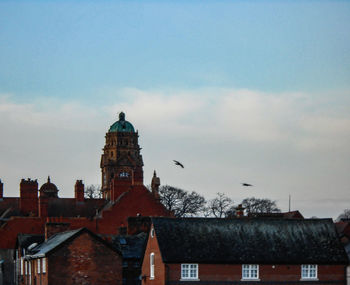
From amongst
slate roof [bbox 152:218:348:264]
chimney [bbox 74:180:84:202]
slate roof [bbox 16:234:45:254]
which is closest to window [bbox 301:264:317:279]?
slate roof [bbox 152:218:348:264]

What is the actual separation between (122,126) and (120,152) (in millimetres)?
6241

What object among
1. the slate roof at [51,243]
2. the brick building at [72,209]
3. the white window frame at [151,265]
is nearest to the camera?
the slate roof at [51,243]

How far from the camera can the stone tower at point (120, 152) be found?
172375 mm

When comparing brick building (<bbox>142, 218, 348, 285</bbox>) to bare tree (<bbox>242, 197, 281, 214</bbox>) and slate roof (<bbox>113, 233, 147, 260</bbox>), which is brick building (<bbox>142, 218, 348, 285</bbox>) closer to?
slate roof (<bbox>113, 233, 147, 260</bbox>)

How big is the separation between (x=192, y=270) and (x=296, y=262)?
8.07 meters

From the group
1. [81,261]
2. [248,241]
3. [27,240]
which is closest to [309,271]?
[248,241]

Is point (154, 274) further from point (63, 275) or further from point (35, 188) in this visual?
point (35, 188)

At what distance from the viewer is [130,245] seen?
7938 cm

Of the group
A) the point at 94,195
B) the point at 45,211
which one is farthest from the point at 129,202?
the point at 94,195

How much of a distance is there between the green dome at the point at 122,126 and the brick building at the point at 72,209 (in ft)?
95.1

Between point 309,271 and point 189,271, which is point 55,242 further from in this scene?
point 309,271

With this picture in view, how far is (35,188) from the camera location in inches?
4678

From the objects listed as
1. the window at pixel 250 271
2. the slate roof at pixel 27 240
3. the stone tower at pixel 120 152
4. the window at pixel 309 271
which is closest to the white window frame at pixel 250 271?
the window at pixel 250 271

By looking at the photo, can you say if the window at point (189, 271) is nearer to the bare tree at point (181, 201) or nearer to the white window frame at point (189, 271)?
the white window frame at point (189, 271)
